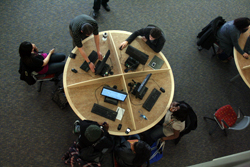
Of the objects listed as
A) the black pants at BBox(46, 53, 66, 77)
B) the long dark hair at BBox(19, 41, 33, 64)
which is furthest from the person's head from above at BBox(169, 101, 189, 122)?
the long dark hair at BBox(19, 41, 33, 64)

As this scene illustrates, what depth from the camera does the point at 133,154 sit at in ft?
6.53

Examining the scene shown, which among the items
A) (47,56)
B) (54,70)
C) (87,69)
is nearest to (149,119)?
(87,69)

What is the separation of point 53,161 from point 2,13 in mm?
3327

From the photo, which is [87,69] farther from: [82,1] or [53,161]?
[82,1]

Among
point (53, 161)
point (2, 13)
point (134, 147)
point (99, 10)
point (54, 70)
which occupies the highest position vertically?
point (99, 10)

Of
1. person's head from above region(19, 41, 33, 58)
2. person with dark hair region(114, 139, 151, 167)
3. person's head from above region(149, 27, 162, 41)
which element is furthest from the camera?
person's head from above region(149, 27, 162, 41)

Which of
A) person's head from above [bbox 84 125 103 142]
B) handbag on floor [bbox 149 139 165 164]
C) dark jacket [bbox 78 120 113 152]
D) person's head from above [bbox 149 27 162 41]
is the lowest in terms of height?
handbag on floor [bbox 149 139 165 164]

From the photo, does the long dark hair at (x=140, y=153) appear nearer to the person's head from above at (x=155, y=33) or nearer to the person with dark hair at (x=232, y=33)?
the person's head from above at (x=155, y=33)

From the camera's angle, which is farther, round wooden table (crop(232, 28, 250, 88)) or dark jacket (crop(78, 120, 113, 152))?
round wooden table (crop(232, 28, 250, 88))

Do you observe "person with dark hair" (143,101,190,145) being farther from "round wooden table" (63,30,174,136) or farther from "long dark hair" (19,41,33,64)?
"long dark hair" (19,41,33,64)

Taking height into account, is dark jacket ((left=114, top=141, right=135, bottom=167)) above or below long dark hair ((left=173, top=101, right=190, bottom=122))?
below

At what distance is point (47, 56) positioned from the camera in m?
2.65

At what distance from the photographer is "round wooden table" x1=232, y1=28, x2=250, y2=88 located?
8.80 feet

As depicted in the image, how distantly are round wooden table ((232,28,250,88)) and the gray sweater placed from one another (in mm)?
104
